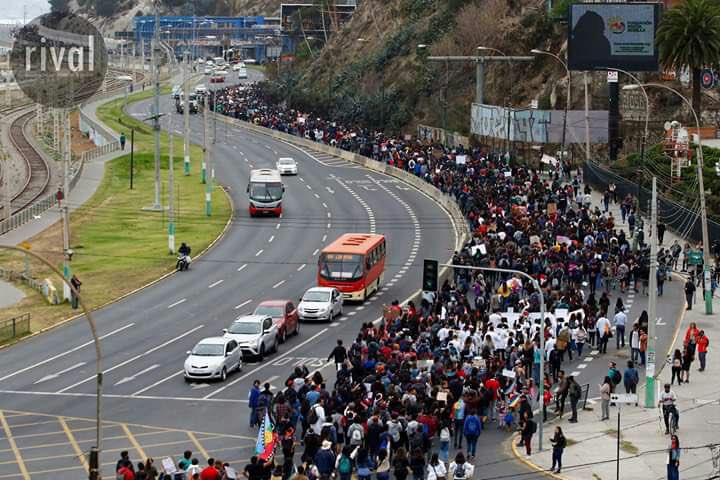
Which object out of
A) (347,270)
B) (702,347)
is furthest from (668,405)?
(347,270)

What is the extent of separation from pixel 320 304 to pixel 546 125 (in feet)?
154

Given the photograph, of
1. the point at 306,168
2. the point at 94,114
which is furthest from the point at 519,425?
the point at 94,114

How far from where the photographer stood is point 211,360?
44.9 m

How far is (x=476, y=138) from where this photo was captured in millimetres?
115875

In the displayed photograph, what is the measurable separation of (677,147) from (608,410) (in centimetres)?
3675

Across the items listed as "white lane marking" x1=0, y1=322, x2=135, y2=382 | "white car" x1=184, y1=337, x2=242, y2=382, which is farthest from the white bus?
"white car" x1=184, y1=337, x2=242, y2=382

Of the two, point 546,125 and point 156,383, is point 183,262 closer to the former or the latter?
point 156,383

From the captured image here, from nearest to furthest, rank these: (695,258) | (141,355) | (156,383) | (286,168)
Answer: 1. (156,383)
2. (141,355)
3. (695,258)
4. (286,168)

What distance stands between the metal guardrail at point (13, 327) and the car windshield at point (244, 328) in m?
10.6

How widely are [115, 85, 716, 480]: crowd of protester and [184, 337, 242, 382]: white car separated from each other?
2.84 meters

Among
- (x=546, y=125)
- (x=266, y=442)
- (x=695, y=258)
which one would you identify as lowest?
(x=266, y=442)

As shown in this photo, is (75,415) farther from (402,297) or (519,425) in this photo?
(402,297)

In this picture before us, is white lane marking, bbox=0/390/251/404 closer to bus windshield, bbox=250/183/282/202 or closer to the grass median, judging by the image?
the grass median

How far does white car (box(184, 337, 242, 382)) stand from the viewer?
44.8 meters
